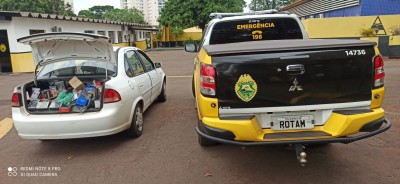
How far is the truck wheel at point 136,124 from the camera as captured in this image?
4891 mm

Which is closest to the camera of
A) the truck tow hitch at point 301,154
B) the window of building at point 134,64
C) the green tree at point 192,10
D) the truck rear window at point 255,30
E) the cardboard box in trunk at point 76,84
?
the truck tow hitch at point 301,154

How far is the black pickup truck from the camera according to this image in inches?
117

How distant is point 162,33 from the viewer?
1762 inches

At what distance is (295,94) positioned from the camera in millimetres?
3016

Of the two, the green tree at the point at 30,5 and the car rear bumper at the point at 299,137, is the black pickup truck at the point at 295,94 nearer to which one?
the car rear bumper at the point at 299,137

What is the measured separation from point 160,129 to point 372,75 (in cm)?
346

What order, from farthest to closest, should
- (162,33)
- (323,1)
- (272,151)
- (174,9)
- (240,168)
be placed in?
(162,33) → (174,9) → (323,1) → (272,151) → (240,168)

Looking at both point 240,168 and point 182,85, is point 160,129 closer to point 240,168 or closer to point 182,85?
point 240,168

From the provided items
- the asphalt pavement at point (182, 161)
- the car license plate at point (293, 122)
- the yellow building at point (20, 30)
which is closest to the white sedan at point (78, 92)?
the asphalt pavement at point (182, 161)

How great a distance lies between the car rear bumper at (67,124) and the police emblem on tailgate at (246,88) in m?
2.05

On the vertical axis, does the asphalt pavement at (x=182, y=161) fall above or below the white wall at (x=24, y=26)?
below

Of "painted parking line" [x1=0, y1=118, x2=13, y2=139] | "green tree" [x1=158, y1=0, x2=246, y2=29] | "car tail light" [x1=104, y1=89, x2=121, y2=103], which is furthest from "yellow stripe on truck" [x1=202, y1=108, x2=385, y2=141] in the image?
"green tree" [x1=158, y1=0, x2=246, y2=29]

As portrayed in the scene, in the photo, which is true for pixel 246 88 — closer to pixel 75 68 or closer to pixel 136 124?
pixel 136 124

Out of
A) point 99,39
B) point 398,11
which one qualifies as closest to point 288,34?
point 99,39
